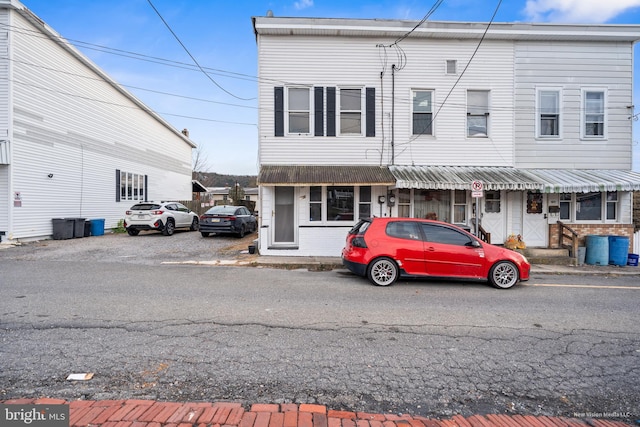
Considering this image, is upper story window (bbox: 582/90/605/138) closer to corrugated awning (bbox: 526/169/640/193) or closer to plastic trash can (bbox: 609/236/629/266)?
corrugated awning (bbox: 526/169/640/193)

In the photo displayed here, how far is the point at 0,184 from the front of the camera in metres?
12.9

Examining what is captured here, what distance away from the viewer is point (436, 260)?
7.54m

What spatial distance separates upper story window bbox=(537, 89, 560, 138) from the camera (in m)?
12.1

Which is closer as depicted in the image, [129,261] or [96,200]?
[129,261]

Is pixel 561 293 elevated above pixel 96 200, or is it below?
below

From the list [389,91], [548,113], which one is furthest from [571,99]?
[389,91]

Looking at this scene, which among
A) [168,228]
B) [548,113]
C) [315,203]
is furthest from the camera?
[168,228]

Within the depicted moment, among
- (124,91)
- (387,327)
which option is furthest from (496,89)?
(124,91)

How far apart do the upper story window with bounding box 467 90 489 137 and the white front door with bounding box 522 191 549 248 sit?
2842 millimetres

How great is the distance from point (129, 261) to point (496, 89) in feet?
44.1

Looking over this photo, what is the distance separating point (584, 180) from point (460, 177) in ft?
12.8

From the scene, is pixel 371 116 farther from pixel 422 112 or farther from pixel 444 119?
pixel 444 119

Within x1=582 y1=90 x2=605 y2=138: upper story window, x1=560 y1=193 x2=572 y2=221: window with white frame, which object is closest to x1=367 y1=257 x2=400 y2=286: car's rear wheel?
x1=560 y1=193 x2=572 y2=221: window with white frame

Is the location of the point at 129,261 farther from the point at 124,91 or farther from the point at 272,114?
the point at 124,91
